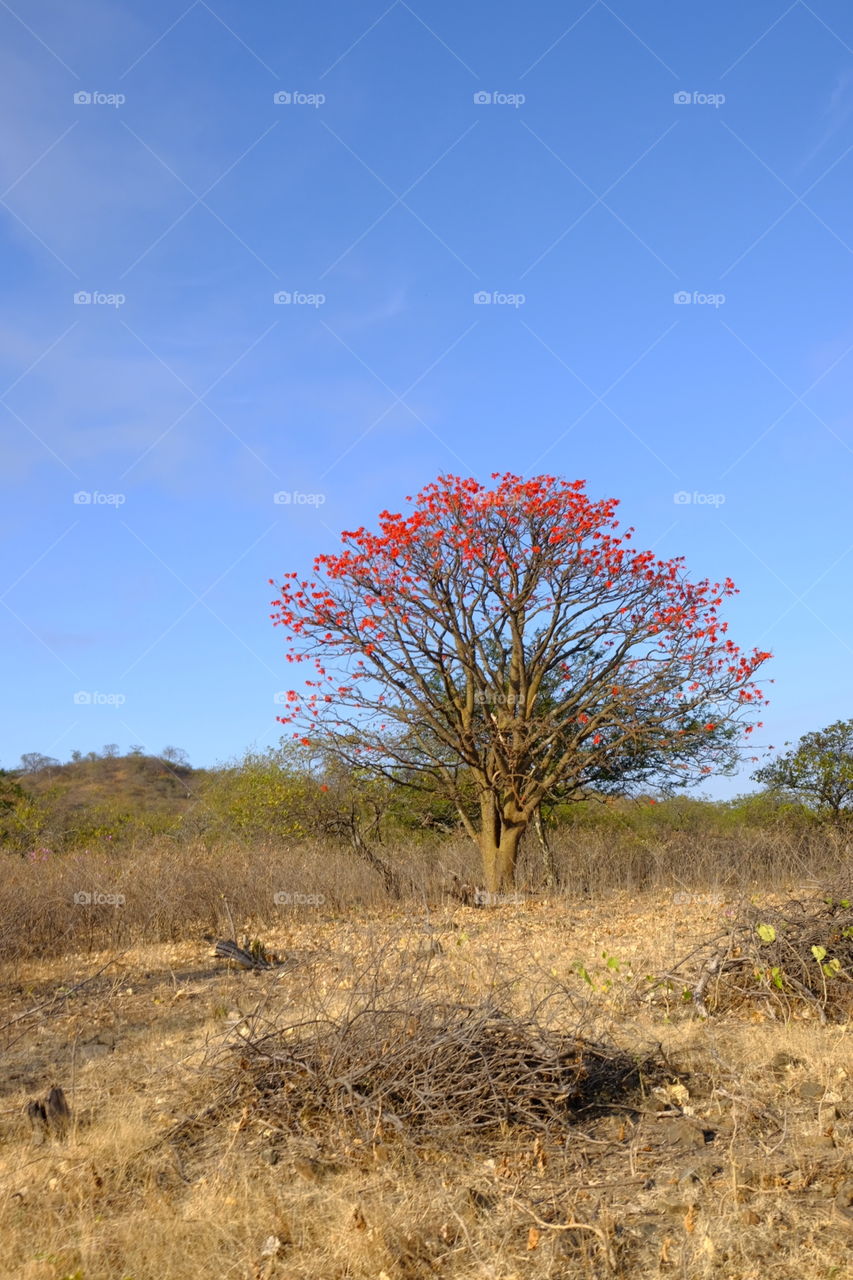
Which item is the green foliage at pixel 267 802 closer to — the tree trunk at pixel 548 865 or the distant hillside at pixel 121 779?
the tree trunk at pixel 548 865

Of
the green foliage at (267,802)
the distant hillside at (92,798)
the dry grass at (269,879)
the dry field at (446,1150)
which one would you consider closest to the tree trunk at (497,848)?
the dry grass at (269,879)

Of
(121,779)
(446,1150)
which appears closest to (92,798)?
(121,779)

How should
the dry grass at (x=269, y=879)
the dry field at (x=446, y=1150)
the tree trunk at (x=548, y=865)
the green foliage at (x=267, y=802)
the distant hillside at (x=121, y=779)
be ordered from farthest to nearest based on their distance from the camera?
1. the distant hillside at (x=121, y=779)
2. the green foliage at (x=267, y=802)
3. the tree trunk at (x=548, y=865)
4. the dry grass at (x=269, y=879)
5. the dry field at (x=446, y=1150)

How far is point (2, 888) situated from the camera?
1102 cm

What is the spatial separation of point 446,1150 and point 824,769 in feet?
54.3

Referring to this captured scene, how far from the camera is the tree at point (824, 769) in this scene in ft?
62.6

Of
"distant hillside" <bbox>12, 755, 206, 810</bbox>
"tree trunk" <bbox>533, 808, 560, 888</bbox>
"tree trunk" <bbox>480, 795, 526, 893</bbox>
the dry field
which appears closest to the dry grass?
"tree trunk" <bbox>533, 808, 560, 888</bbox>

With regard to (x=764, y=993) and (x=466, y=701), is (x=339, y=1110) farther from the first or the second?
(x=466, y=701)

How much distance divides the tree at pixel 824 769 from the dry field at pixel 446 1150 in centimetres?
1364

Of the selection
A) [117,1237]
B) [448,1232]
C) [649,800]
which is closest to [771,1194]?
[448,1232]

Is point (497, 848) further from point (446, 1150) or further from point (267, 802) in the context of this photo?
point (446, 1150)

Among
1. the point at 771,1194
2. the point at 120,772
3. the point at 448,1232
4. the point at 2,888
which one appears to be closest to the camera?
the point at 448,1232

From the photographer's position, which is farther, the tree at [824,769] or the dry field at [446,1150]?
the tree at [824,769]

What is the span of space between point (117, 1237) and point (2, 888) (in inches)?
317
